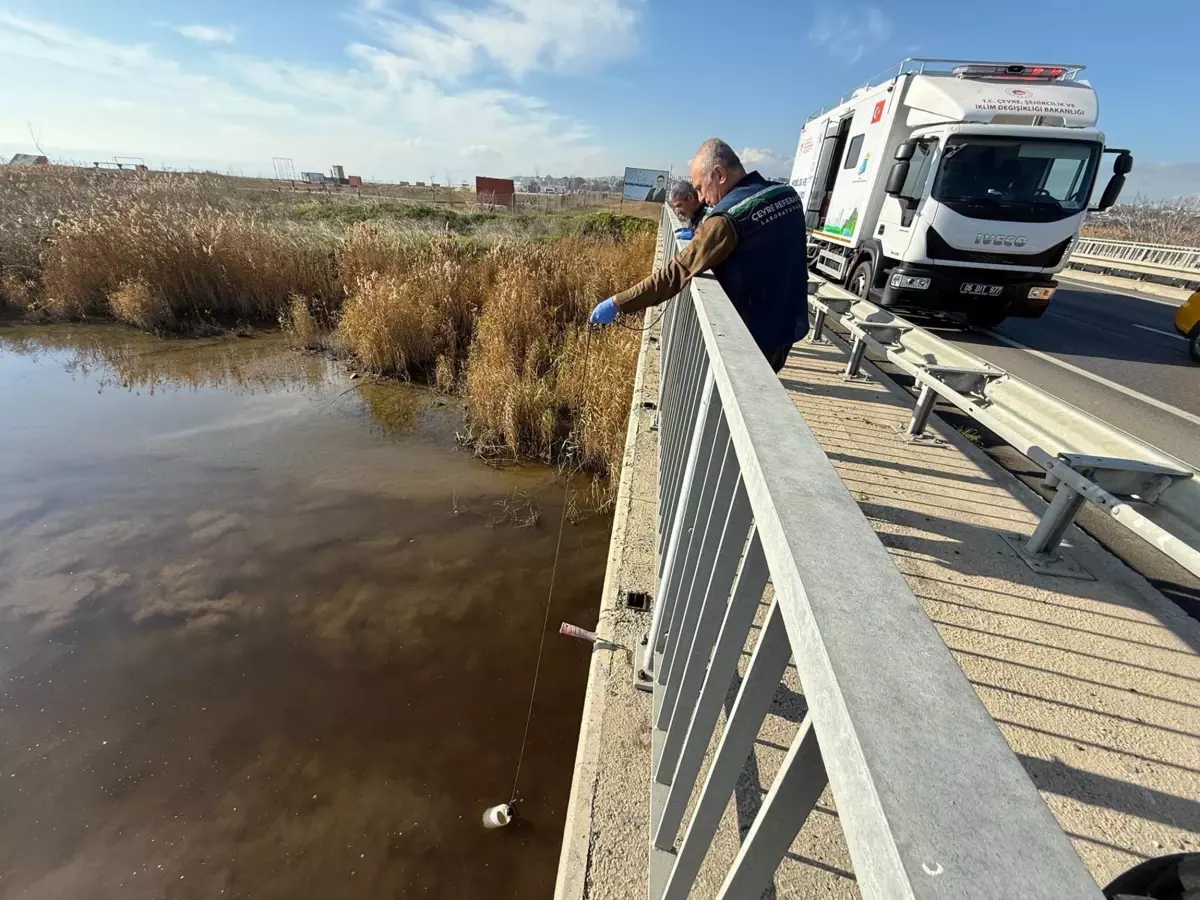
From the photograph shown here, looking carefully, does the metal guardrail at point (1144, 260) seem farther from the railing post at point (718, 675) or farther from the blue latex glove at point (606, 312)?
the railing post at point (718, 675)

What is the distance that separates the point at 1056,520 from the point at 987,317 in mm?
7730

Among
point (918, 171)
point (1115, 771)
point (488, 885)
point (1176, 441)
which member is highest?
point (918, 171)

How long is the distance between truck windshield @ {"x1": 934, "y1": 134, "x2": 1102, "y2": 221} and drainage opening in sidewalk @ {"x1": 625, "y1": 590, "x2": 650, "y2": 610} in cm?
805

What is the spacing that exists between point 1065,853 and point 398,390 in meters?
8.51

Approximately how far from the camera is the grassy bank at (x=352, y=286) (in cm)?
729

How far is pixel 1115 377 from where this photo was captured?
7.51m

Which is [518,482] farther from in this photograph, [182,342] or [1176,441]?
[182,342]

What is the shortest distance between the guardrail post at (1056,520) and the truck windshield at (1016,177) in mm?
6367

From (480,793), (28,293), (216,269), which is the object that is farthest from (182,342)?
(480,793)

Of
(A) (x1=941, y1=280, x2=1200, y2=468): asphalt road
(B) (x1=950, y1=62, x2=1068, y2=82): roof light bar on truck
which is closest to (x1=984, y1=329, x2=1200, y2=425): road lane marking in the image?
(A) (x1=941, y1=280, x2=1200, y2=468): asphalt road

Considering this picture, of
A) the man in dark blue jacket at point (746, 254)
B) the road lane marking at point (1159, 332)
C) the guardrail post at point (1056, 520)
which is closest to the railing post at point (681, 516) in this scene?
the man in dark blue jacket at point (746, 254)

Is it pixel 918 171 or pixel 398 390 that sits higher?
pixel 918 171

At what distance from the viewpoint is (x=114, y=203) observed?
11094mm

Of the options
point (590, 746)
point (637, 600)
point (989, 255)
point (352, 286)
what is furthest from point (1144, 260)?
point (590, 746)
